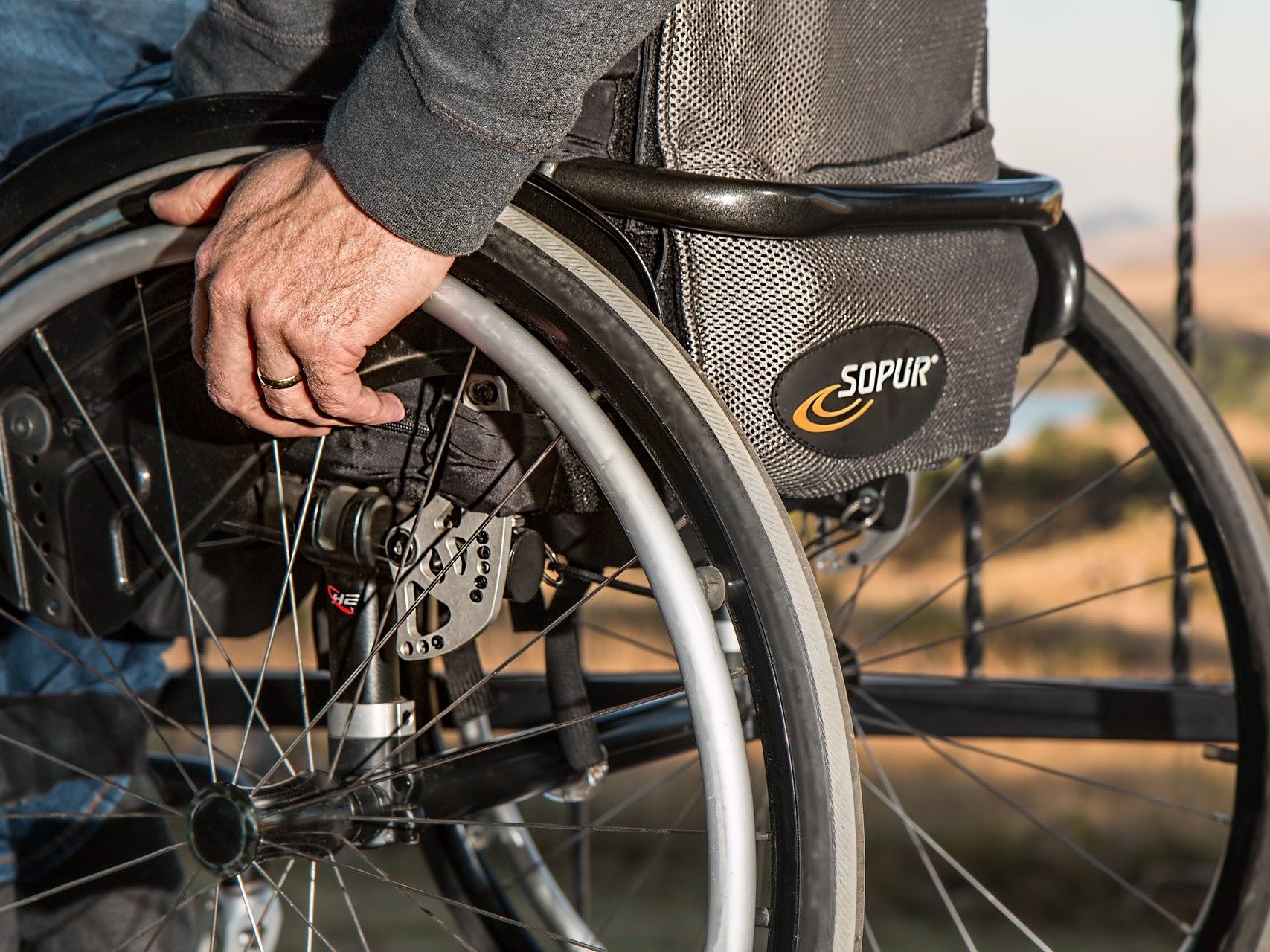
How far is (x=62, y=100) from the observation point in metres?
1.00

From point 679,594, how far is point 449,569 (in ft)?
0.71

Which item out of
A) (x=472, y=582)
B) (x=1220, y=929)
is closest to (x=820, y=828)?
(x=472, y=582)

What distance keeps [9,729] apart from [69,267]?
53 centimetres

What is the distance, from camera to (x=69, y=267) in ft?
2.61

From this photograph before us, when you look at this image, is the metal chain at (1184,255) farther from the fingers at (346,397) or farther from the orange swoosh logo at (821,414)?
the fingers at (346,397)

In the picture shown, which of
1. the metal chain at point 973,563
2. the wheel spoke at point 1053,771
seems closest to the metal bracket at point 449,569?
the wheel spoke at point 1053,771

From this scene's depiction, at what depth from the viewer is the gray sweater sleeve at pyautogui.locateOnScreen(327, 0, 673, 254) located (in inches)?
24.3

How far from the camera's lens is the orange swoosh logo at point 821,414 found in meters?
0.75

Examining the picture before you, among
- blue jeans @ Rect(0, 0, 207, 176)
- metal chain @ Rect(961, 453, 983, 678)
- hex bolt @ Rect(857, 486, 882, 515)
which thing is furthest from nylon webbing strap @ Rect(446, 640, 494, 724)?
metal chain @ Rect(961, 453, 983, 678)

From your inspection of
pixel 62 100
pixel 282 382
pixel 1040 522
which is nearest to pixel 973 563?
pixel 1040 522

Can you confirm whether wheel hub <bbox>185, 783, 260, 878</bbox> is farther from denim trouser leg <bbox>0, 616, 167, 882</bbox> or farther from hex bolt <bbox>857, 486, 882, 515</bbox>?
hex bolt <bbox>857, 486, 882, 515</bbox>

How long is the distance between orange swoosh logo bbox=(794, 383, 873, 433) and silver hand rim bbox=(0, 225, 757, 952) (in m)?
0.13

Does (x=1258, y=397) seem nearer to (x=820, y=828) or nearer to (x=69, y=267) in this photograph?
(x=820, y=828)

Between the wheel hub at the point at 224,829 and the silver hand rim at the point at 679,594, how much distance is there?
1.02 feet
